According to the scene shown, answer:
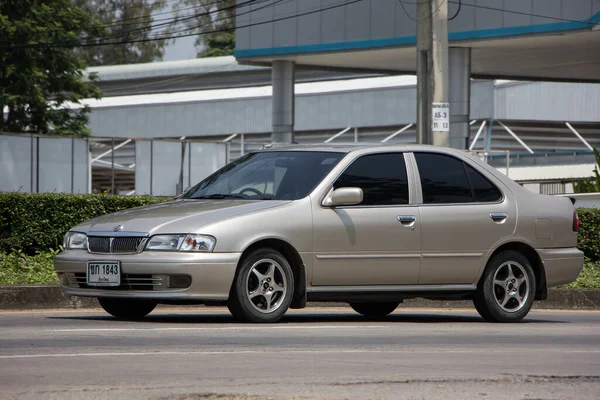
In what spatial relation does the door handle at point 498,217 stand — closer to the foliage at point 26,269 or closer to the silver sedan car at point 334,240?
the silver sedan car at point 334,240

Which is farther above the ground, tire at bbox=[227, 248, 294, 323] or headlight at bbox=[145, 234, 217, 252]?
headlight at bbox=[145, 234, 217, 252]

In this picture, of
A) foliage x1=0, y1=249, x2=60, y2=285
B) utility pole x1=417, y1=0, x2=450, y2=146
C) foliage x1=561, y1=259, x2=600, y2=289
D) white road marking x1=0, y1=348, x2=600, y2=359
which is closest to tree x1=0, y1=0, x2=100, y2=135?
utility pole x1=417, y1=0, x2=450, y2=146

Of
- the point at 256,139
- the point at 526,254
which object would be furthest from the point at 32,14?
the point at 526,254

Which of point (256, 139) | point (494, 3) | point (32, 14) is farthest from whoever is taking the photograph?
point (256, 139)

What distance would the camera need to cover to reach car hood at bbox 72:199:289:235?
9945 millimetres

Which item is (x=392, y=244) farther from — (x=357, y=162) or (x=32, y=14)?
(x=32, y=14)

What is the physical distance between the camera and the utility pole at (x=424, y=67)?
748 inches

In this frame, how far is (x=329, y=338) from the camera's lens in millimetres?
9203

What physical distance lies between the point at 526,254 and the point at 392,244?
1.57 meters

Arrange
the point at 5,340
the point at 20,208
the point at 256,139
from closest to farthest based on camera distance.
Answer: the point at 5,340
the point at 20,208
the point at 256,139

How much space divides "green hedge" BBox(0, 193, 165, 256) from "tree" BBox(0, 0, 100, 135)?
27034 mm

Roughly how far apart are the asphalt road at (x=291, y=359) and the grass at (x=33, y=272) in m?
2.86

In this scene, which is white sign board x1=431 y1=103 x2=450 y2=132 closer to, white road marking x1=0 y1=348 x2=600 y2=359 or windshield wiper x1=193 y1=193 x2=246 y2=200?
windshield wiper x1=193 y1=193 x2=246 y2=200

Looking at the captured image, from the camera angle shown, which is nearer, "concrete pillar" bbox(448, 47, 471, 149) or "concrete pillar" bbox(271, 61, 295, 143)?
"concrete pillar" bbox(448, 47, 471, 149)
